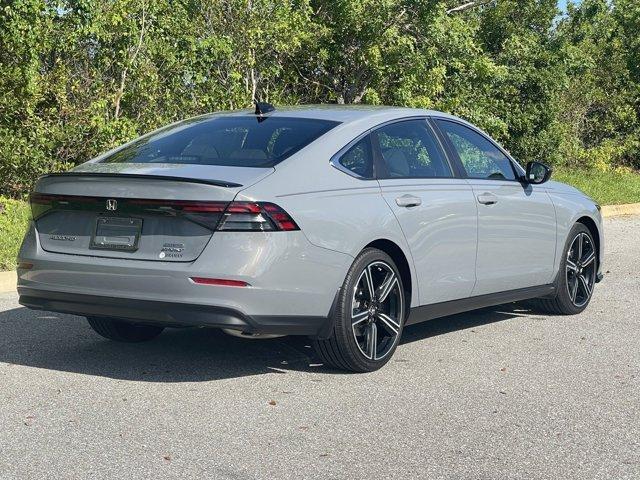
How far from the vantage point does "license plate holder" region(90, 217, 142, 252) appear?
636 centimetres

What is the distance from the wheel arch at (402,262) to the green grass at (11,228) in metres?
4.52

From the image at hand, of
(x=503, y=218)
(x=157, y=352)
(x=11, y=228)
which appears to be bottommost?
(x=11, y=228)

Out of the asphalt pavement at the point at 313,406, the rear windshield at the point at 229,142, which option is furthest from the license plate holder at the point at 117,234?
the asphalt pavement at the point at 313,406

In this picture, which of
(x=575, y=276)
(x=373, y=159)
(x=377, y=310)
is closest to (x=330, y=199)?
(x=373, y=159)

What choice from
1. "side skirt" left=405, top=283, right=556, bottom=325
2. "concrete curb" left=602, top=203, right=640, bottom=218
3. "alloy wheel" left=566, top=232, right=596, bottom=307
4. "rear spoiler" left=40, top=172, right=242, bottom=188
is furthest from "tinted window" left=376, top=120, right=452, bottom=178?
"concrete curb" left=602, top=203, right=640, bottom=218

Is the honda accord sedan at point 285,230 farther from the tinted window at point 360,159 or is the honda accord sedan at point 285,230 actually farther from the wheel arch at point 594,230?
the wheel arch at point 594,230

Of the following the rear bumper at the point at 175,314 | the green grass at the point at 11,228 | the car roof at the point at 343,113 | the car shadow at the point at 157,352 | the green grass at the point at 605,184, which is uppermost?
the car roof at the point at 343,113

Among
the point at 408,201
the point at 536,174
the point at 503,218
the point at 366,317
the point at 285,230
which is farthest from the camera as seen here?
the point at 536,174

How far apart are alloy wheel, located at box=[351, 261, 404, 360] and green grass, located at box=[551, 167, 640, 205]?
13.2 meters

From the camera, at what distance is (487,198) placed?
26.3 ft

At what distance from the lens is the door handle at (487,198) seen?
7.95 metres

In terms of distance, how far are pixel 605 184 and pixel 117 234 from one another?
17.3 m

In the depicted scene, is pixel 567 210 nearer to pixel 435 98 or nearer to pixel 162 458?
pixel 162 458

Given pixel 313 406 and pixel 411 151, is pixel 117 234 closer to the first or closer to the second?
pixel 313 406
